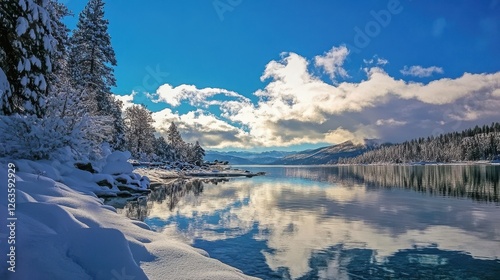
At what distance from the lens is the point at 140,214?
713 inches

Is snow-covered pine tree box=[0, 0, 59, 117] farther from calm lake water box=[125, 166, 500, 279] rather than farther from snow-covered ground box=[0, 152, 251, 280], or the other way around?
snow-covered ground box=[0, 152, 251, 280]

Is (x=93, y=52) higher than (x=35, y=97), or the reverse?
(x=93, y=52)

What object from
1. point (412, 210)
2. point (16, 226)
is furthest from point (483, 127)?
point (16, 226)

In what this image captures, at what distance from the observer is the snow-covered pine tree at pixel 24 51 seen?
13203 millimetres

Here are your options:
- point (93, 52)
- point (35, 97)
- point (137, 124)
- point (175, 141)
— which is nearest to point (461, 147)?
point (175, 141)

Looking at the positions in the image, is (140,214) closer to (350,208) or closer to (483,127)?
(350,208)

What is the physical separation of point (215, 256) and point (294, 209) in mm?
11631

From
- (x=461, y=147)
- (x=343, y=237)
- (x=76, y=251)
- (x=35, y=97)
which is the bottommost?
(x=343, y=237)

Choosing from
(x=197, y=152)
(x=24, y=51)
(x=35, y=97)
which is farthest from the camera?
(x=197, y=152)

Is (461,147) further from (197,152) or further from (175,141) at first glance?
(175,141)

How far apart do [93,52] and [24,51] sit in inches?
1074

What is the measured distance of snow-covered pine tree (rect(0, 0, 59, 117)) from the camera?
1320 centimetres

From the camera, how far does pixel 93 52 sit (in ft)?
128

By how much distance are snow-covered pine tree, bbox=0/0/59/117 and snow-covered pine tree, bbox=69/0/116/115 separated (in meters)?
24.1
